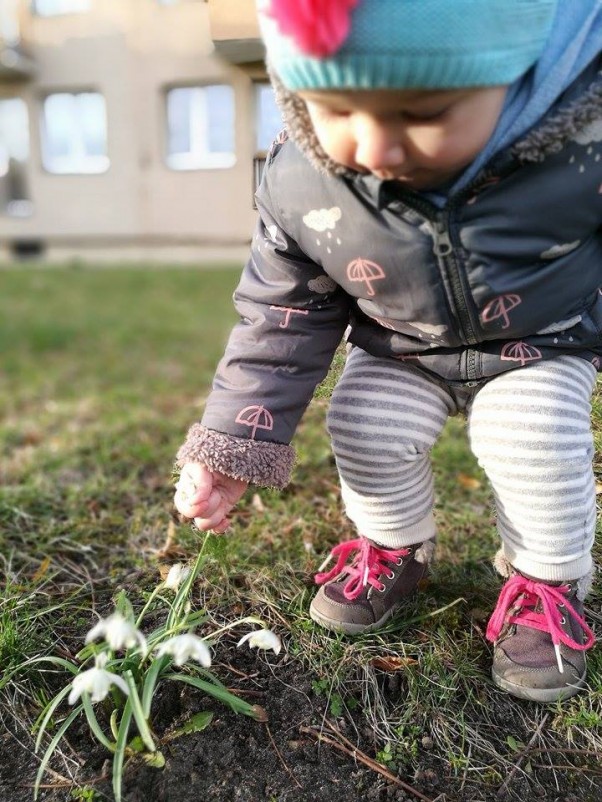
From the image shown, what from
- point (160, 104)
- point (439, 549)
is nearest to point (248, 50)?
point (439, 549)

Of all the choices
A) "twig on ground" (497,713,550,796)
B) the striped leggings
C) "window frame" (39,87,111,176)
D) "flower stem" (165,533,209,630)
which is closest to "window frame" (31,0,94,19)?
"window frame" (39,87,111,176)

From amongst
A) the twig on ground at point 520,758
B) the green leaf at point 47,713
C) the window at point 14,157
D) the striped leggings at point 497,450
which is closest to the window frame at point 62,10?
the window at point 14,157

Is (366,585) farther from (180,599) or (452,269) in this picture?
(452,269)

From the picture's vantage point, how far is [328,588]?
1456 millimetres

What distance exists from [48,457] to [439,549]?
132 cm

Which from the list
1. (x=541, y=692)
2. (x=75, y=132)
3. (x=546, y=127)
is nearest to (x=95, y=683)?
(x=541, y=692)

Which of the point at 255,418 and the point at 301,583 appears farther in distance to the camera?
the point at 301,583

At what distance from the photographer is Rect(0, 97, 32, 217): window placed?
4.81 metres

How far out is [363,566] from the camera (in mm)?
1466

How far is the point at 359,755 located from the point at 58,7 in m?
4.46

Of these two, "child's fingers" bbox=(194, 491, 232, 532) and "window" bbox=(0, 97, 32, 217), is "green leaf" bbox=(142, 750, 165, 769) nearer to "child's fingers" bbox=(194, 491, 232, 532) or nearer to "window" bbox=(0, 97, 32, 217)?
"child's fingers" bbox=(194, 491, 232, 532)

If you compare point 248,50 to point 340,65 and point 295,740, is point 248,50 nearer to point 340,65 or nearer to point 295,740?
point 340,65

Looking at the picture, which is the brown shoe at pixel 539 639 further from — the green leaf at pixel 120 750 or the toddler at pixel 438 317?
the green leaf at pixel 120 750

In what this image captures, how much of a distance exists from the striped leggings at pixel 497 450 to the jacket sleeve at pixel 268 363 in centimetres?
13
